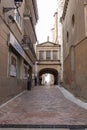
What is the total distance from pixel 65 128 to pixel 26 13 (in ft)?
49.2

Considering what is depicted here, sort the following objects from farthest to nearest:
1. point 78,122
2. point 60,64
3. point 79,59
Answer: point 60,64
point 79,59
point 78,122

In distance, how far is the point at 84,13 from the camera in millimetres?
13398

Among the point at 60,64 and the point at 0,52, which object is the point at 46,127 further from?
the point at 60,64

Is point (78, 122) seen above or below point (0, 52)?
below

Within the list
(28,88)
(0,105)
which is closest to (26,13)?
(28,88)

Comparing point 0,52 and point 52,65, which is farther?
point 52,65

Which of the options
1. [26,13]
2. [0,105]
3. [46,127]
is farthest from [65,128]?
[26,13]

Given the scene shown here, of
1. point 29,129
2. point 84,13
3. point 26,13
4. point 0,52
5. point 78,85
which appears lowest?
point 29,129

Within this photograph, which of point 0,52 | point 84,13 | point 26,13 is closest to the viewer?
point 0,52

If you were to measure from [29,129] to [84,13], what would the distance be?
30.0 feet

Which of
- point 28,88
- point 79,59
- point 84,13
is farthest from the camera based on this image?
point 28,88

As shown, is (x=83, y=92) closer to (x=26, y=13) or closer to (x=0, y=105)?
(x=0, y=105)

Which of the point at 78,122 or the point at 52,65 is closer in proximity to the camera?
the point at 78,122

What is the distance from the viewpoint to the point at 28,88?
2280 centimetres
